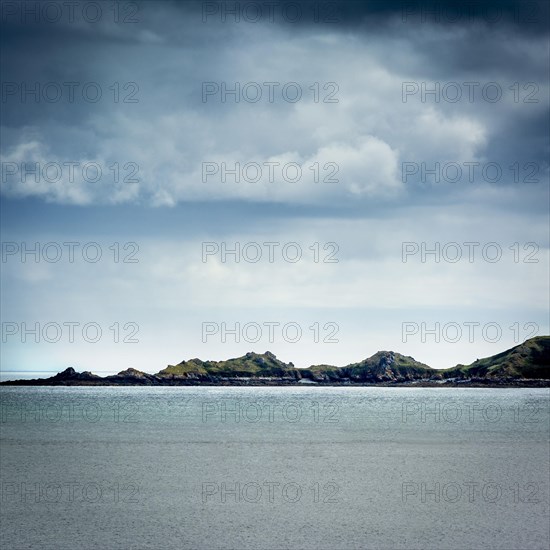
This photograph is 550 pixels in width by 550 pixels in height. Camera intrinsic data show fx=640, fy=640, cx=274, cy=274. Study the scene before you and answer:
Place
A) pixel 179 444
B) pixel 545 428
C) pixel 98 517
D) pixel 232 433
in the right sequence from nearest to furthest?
pixel 98 517
pixel 179 444
pixel 232 433
pixel 545 428

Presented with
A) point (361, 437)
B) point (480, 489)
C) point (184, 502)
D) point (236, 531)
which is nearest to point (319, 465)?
point (480, 489)

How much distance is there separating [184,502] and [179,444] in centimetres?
2940

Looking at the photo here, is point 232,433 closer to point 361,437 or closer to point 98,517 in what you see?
point 361,437

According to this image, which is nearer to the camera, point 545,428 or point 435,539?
point 435,539

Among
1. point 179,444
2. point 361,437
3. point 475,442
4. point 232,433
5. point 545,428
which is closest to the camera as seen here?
point 179,444

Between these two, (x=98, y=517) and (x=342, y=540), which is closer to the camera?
(x=342, y=540)

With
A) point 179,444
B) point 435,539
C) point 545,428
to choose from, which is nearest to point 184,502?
point 435,539

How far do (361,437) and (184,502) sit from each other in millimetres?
42054

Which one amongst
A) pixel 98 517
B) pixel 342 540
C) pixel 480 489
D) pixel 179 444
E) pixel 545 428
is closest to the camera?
pixel 342 540

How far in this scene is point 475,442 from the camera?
64688 mm

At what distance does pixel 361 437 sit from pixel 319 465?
83.8 feet

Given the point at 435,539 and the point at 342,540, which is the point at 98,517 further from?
the point at 435,539

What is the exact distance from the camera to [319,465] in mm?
45594

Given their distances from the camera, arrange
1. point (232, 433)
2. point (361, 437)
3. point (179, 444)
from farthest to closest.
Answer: point (232, 433), point (361, 437), point (179, 444)
